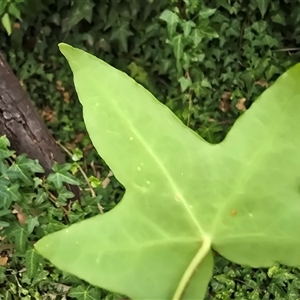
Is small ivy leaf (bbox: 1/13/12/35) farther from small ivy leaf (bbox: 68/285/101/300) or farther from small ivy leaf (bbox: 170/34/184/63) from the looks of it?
small ivy leaf (bbox: 68/285/101/300)

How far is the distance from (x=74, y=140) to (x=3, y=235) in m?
0.61

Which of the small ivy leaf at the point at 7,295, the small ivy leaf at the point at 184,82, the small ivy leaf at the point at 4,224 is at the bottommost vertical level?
the small ivy leaf at the point at 7,295

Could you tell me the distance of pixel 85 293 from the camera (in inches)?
49.7

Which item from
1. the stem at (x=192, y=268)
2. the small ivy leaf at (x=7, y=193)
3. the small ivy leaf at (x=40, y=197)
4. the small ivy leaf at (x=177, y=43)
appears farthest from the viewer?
the small ivy leaf at (x=177, y=43)

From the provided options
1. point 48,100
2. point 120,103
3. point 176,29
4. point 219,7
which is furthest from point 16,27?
point 120,103

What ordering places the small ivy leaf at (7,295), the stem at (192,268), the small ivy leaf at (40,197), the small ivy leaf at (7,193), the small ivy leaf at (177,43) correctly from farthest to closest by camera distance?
the small ivy leaf at (177,43) < the small ivy leaf at (7,295) < the small ivy leaf at (40,197) < the small ivy leaf at (7,193) < the stem at (192,268)

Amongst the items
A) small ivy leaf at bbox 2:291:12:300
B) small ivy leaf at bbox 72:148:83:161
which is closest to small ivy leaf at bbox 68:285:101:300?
small ivy leaf at bbox 2:291:12:300

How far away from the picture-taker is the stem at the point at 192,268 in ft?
1.68

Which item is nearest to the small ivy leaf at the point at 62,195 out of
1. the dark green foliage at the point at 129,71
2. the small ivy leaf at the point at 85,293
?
the dark green foliage at the point at 129,71

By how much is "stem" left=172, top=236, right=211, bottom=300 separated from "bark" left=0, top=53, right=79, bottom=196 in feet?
2.73

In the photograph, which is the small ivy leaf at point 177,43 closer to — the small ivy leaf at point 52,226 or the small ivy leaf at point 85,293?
the small ivy leaf at point 52,226

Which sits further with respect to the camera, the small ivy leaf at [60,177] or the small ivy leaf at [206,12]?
the small ivy leaf at [206,12]

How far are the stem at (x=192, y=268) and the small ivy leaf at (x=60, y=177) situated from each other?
777 mm

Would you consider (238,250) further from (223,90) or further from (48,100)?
(48,100)
